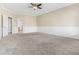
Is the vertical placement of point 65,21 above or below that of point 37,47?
above

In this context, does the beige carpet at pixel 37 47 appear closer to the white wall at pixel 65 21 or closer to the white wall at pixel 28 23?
the white wall at pixel 28 23

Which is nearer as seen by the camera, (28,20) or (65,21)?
(28,20)

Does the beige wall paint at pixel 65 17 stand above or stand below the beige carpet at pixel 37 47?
above

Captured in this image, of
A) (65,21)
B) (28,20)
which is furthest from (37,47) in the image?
(65,21)

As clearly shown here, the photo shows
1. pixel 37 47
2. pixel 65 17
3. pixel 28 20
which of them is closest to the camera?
pixel 37 47

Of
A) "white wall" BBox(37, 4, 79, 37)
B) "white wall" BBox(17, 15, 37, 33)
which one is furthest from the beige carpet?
"white wall" BBox(37, 4, 79, 37)

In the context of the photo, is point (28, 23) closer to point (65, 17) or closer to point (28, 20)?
point (28, 20)

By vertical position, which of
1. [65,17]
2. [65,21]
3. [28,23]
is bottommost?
[28,23]

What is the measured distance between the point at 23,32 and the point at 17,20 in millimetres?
410

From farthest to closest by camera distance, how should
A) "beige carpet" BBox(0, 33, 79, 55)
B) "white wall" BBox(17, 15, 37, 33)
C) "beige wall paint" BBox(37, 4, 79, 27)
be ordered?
"beige wall paint" BBox(37, 4, 79, 27)
"white wall" BBox(17, 15, 37, 33)
"beige carpet" BBox(0, 33, 79, 55)

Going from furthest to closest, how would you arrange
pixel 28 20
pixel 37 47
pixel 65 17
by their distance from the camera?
pixel 65 17, pixel 28 20, pixel 37 47

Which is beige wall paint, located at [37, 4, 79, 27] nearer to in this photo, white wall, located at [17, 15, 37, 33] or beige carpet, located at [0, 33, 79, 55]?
white wall, located at [17, 15, 37, 33]

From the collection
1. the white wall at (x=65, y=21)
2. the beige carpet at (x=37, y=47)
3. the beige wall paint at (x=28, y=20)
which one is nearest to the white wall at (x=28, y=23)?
the beige wall paint at (x=28, y=20)
